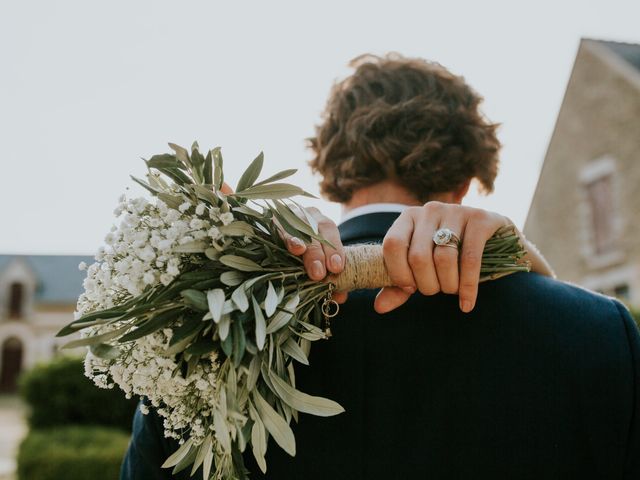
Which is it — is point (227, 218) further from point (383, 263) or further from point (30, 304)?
point (30, 304)

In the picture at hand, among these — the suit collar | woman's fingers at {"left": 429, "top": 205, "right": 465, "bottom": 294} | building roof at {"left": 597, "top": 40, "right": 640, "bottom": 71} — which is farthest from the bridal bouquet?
building roof at {"left": 597, "top": 40, "right": 640, "bottom": 71}

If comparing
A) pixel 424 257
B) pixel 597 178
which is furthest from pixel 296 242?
pixel 597 178

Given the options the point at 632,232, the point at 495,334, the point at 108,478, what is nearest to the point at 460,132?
the point at 495,334

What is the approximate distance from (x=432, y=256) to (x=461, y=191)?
0.75 m

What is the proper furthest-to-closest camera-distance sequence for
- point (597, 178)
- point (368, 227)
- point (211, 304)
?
point (597, 178) → point (368, 227) → point (211, 304)

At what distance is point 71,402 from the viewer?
10883 millimetres

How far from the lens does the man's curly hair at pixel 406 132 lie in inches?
75.2

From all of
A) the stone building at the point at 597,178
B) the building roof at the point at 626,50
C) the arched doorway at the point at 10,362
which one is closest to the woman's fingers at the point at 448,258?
the stone building at the point at 597,178

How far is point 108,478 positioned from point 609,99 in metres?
14.2

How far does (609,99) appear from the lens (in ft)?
52.5

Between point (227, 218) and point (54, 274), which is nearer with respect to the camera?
point (227, 218)

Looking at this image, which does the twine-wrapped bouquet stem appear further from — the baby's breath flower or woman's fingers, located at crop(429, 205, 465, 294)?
the baby's breath flower

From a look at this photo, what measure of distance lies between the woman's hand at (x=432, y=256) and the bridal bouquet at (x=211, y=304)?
0.19 feet

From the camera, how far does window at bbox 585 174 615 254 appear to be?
16.0 m
